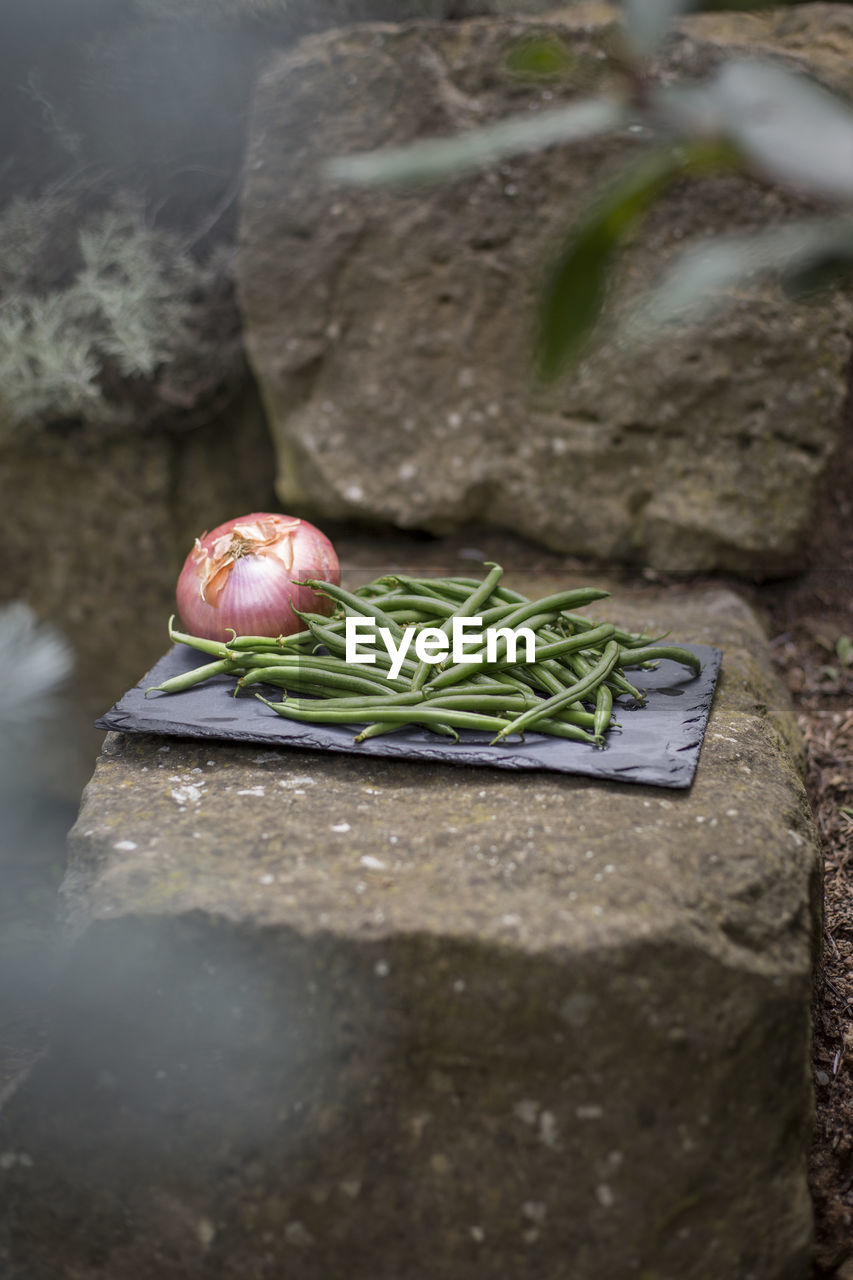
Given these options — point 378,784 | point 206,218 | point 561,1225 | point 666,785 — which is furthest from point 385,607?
point 206,218

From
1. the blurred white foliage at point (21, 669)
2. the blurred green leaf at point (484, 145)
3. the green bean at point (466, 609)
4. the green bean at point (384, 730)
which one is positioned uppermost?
the blurred green leaf at point (484, 145)

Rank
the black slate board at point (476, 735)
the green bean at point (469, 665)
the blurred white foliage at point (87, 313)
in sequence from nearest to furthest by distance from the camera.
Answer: the black slate board at point (476, 735)
the green bean at point (469, 665)
the blurred white foliage at point (87, 313)

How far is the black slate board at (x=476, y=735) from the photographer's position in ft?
6.17

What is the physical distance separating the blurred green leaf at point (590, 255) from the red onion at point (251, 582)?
1.62m

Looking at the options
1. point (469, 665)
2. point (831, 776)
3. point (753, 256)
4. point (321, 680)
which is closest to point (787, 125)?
point (753, 256)

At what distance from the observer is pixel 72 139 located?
3559mm

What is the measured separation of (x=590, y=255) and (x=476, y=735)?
4.67 feet

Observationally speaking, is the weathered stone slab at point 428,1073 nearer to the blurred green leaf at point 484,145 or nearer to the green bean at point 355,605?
the green bean at point 355,605

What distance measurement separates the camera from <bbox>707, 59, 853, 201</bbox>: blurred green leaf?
1.86ft

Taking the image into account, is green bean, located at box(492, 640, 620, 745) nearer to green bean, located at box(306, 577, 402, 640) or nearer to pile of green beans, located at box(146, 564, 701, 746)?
pile of green beans, located at box(146, 564, 701, 746)

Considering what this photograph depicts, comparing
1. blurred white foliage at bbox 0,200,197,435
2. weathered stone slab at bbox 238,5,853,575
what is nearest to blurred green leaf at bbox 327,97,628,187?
weathered stone slab at bbox 238,5,853,575

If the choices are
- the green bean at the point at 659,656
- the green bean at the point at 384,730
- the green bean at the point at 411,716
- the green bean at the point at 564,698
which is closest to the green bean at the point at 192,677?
the green bean at the point at 411,716

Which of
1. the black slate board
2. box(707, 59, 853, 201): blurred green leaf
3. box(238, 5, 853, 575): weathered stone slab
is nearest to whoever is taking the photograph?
box(707, 59, 853, 201): blurred green leaf

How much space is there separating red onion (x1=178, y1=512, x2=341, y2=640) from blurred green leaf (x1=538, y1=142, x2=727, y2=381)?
1.62 metres
